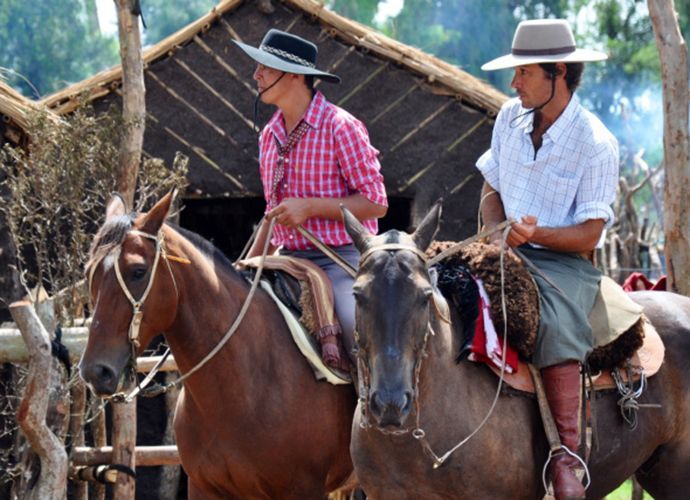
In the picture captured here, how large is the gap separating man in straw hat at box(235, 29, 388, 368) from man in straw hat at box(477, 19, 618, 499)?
86 cm

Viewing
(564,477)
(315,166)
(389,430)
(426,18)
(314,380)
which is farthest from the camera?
(426,18)

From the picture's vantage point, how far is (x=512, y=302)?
562 cm

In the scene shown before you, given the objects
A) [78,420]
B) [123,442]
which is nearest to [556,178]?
[123,442]

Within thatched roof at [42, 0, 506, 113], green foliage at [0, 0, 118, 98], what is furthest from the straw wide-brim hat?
green foliage at [0, 0, 118, 98]

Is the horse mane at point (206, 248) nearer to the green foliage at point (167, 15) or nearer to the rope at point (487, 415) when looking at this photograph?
the rope at point (487, 415)

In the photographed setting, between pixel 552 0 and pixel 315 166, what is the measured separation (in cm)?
3146

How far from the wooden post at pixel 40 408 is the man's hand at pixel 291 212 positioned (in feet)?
5.54

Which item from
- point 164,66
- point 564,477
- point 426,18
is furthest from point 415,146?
point 426,18

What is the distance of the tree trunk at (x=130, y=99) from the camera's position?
343 inches

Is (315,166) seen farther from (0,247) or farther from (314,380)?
(0,247)

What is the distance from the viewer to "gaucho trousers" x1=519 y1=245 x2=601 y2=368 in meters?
5.59

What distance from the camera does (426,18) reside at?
1590 inches

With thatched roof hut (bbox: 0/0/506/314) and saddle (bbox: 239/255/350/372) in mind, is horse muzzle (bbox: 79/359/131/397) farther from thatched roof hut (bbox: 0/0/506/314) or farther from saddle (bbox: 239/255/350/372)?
thatched roof hut (bbox: 0/0/506/314)

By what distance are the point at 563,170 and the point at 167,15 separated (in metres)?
44.0
